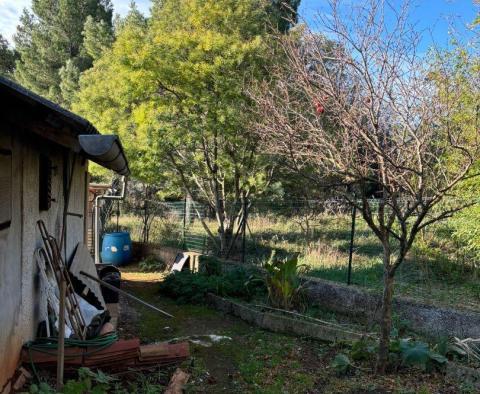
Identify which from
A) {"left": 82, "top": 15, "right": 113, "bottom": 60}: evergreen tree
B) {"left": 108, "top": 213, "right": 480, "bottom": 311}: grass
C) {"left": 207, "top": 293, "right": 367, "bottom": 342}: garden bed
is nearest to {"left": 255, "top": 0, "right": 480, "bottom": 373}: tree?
{"left": 207, "top": 293, "right": 367, "bottom": 342}: garden bed

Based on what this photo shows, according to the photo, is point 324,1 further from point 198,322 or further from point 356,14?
point 198,322

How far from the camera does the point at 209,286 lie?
7.49m

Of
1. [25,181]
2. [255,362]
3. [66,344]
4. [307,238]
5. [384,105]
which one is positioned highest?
[384,105]

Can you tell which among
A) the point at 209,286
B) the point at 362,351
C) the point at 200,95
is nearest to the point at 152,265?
the point at 209,286

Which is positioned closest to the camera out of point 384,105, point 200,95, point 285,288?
point 384,105

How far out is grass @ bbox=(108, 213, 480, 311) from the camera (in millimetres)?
6371

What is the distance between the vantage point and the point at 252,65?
851 centimetres

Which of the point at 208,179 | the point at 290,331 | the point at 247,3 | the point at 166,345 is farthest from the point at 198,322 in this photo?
the point at 247,3

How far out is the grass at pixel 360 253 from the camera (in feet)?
20.9

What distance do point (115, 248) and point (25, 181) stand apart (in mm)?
7488

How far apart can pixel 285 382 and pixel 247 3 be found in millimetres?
7602

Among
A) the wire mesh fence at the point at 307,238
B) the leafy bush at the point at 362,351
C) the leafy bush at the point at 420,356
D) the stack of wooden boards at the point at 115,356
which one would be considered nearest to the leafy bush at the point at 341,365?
the leafy bush at the point at 362,351

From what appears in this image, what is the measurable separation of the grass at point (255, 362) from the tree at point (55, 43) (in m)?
22.8

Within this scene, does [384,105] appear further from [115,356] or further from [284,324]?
[115,356]
